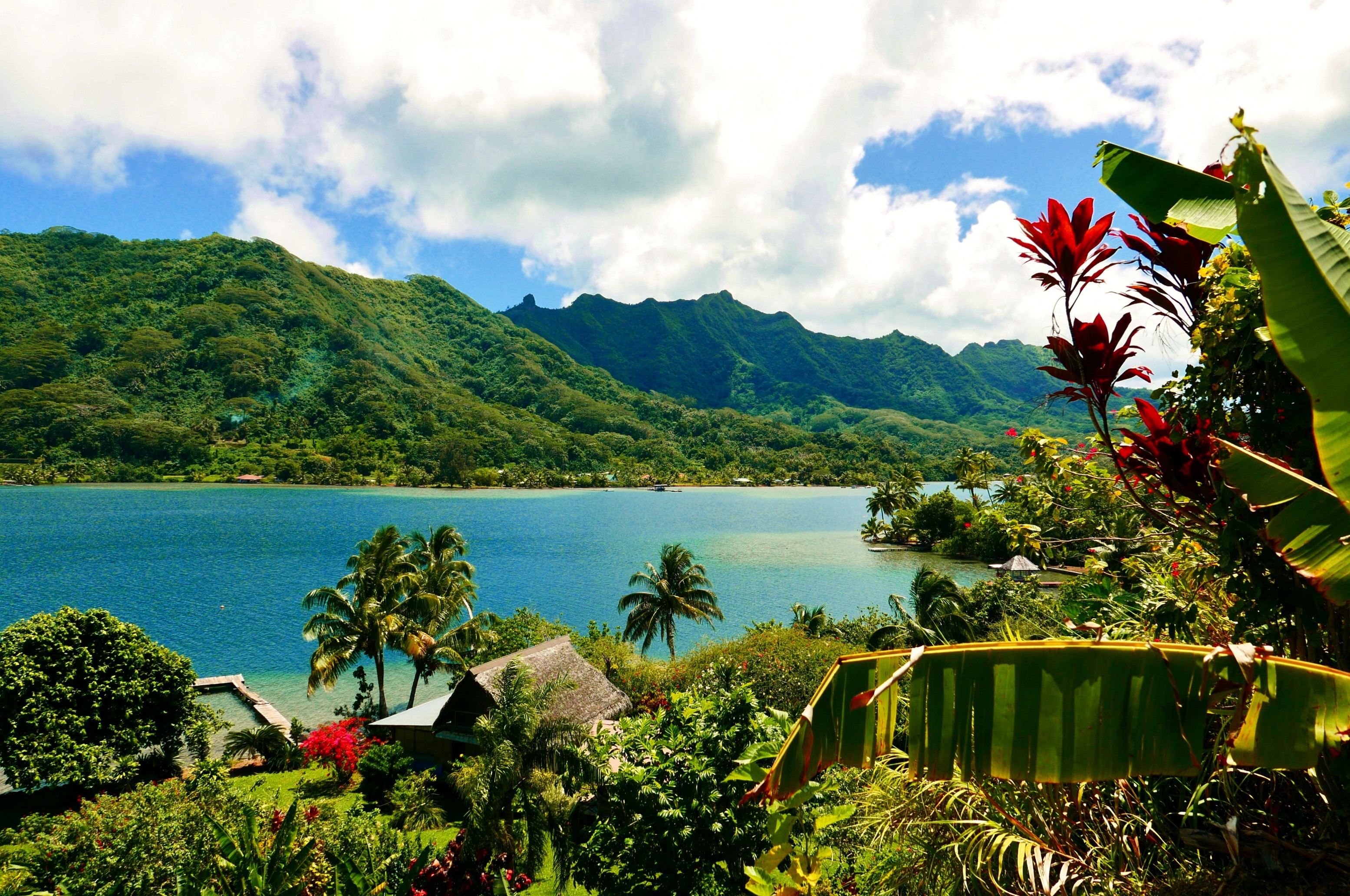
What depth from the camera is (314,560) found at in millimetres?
62125

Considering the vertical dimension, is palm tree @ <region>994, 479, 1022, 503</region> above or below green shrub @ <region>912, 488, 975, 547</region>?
above

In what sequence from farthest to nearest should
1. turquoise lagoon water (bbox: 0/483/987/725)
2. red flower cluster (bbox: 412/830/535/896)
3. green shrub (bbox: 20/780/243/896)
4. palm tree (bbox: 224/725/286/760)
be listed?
turquoise lagoon water (bbox: 0/483/987/725) < palm tree (bbox: 224/725/286/760) < green shrub (bbox: 20/780/243/896) < red flower cluster (bbox: 412/830/535/896)

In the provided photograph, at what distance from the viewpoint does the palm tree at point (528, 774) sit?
35.8ft

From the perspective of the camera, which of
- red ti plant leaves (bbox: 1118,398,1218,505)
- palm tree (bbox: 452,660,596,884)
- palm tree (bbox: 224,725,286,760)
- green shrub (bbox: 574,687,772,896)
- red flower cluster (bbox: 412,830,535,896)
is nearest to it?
red ti plant leaves (bbox: 1118,398,1218,505)

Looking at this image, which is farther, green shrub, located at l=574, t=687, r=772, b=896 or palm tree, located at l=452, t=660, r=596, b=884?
palm tree, located at l=452, t=660, r=596, b=884

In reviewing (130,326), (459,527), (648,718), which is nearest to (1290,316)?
(648,718)

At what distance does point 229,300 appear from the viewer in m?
187

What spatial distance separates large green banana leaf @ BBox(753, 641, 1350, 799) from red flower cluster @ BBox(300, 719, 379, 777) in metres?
20.4

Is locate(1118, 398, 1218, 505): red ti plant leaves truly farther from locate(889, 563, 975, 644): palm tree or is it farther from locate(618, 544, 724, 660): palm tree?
locate(618, 544, 724, 660): palm tree

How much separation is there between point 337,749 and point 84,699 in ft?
21.0

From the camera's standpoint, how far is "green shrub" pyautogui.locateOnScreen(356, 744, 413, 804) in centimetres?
1789

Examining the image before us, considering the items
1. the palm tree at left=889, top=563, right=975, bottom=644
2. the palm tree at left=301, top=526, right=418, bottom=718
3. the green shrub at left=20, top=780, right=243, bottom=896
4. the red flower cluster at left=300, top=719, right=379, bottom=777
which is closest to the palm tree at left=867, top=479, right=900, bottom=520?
the palm tree at left=889, top=563, right=975, bottom=644

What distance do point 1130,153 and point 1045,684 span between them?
2.56 meters

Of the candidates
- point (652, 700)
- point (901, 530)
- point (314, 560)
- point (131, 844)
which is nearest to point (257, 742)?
point (652, 700)
